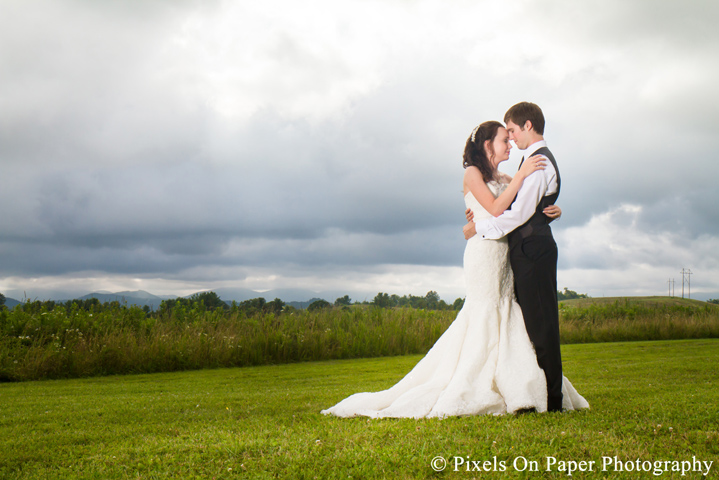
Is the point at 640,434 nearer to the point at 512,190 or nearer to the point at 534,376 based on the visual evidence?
the point at 534,376

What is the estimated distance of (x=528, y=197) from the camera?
5.60 m

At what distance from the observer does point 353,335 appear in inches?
687

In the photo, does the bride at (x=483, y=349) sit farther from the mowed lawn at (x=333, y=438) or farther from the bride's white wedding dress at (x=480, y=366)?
the mowed lawn at (x=333, y=438)

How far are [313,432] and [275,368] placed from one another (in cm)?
928

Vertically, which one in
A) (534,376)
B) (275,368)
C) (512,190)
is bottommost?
(275,368)

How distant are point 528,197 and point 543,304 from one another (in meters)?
1.14

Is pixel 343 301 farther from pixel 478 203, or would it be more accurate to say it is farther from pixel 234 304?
pixel 478 203

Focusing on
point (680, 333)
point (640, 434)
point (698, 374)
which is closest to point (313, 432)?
point (640, 434)

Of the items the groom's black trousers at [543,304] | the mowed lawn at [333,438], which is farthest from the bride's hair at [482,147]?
the mowed lawn at [333,438]

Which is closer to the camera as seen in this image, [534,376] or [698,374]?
[534,376]

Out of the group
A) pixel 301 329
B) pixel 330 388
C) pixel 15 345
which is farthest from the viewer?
pixel 301 329

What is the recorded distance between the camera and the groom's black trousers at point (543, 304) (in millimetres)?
5609

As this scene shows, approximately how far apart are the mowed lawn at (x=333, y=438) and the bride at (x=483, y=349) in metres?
0.29

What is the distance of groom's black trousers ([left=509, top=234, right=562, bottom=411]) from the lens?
561 centimetres
